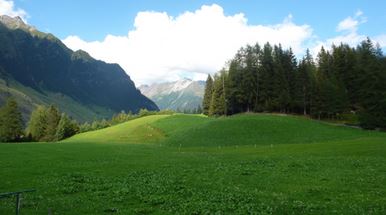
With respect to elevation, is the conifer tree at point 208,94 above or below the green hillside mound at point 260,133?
above

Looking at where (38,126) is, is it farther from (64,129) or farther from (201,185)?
(201,185)

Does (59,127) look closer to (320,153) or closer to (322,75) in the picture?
(322,75)

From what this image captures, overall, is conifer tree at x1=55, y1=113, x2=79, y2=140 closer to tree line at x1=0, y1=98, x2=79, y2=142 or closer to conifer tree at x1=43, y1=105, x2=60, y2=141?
tree line at x1=0, y1=98, x2=79, y2=142

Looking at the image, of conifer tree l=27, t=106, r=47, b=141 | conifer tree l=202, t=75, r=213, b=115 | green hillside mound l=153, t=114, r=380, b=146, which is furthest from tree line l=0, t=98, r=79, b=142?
green hillside mound l=153, t=114, r=380, b=146

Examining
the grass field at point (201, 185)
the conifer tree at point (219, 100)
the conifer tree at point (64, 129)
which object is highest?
the conifer tree at point (219, 100)

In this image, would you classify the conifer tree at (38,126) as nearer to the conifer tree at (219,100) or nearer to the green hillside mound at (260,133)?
the conifer tree at (219,100)

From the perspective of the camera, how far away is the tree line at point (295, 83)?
112 m

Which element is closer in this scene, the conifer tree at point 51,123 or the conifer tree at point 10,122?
the conifer tree at point 10,122

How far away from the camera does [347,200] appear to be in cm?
2336

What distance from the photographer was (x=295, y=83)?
125 m

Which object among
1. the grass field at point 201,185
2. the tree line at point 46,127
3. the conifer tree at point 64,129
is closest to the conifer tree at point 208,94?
the conifer tree at point 64,129

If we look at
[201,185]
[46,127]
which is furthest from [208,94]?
[201,185]

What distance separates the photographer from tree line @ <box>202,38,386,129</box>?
112 metres

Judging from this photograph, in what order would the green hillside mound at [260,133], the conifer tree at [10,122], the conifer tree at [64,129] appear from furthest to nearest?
1. the conifer tree at [64,129]
2. the conifer tree at [10,122]
3. the green hillside mound at [260,133]
